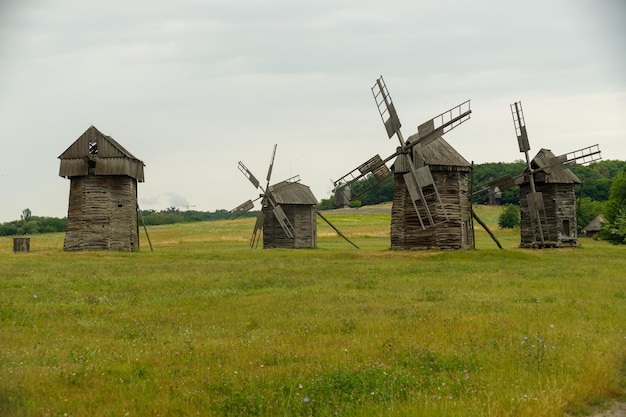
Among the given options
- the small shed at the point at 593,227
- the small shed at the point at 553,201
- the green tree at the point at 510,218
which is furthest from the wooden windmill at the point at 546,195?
the green tree at the point at 510,218

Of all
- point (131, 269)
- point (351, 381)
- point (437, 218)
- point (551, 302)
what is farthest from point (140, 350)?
point (437, 218)

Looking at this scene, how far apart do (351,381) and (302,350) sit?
250 cm

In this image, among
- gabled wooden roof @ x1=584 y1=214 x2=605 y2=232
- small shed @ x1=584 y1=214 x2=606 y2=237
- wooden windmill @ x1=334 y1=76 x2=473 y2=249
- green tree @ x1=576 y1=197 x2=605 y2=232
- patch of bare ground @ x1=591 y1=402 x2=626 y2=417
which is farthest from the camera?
green tree @ x1=576 y1=197 x2=605 y2=232

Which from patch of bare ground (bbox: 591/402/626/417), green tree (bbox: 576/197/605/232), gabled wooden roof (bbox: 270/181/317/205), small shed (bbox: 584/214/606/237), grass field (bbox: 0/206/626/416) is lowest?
patch of bare ground (bbox: 591/402/626/417)

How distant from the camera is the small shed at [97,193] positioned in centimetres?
4803

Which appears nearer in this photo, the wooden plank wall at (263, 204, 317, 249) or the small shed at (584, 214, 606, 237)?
the wooden plank wall at (263, 204, 317, 249)

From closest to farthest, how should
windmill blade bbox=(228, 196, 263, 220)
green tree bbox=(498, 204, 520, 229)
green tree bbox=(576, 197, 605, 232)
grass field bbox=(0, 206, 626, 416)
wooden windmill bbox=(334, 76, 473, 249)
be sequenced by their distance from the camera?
grass field bbox=(0, 206, 626, 416) → wooden windmill bbox=(334, 76, 473, 249) → windmill blade bbox=(228, 196, 263, 220) → green tree bbox=(576, 197, 605, 232) → green tree bbox=(498, 204, 520, 229)

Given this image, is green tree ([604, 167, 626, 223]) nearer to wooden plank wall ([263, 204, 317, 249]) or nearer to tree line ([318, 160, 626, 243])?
tree line ([318, 160, 626, 243])

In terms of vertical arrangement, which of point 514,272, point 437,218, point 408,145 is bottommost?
point 514,272

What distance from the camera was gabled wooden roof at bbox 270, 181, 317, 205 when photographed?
58844 mm

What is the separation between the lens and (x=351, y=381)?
29.7 ft

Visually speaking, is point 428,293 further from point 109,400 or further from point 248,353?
point 109,400

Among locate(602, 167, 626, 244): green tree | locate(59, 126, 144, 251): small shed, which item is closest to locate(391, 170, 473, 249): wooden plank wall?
locate(59, 126, 144, 251): small shed

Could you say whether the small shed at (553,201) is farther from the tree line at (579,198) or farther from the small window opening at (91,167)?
the small window opening at (91,167)
